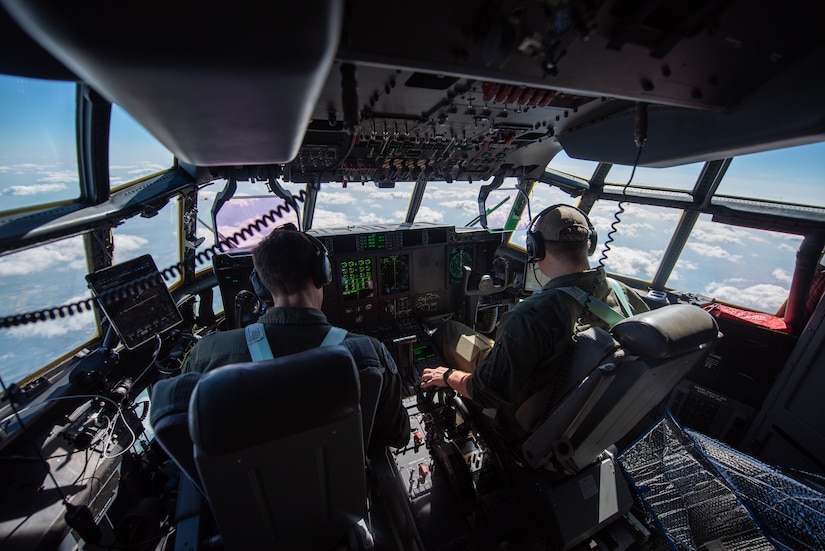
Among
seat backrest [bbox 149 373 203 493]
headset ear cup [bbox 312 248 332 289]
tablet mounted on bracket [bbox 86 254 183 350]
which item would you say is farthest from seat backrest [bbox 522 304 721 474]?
tablet mounted on bracket [bbox 86 254 183 350]

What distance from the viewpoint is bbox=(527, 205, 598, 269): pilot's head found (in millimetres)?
1480

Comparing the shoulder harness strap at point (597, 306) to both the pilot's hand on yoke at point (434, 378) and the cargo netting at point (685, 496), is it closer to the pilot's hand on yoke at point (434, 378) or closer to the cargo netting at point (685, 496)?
the pilot's hand on yoke at point (434, 378)

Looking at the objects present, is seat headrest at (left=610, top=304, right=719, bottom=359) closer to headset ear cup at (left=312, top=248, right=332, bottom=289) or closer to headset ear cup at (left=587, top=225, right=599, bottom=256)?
headset ear cup at (left=587, top=225, right=599, bottom=256)

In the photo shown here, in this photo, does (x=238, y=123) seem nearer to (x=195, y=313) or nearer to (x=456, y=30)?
(x=456, y=30)

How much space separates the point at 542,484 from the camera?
4.52 feet

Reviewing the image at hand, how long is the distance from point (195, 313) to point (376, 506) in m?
2.32

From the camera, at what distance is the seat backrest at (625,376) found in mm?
1021

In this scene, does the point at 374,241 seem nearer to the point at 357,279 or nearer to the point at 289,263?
the point at 357,279

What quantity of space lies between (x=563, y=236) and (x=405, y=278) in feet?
4.51

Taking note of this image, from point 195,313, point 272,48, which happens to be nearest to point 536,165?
point 272,48

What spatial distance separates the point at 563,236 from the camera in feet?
4.86

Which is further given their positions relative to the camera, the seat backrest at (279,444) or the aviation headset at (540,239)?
the aviation headset at (540,239)

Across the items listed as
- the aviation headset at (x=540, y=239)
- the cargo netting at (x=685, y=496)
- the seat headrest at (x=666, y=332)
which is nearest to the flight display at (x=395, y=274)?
the aviation headset at (x=540, y=239)

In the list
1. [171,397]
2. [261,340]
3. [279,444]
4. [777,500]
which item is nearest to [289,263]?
[261,340]
